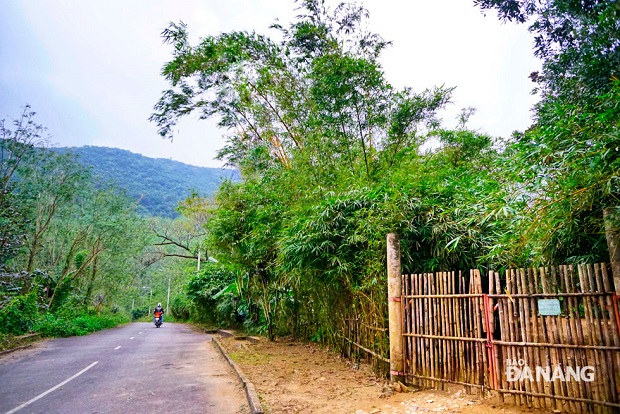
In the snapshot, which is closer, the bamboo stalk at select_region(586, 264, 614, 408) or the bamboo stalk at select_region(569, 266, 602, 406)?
the bamboo stalk at select_region(586, 264, 614, 408)

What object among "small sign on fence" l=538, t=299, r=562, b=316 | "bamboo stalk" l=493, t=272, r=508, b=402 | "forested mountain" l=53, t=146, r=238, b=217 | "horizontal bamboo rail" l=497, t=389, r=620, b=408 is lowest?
"horizontal bamboo rail" l=497, t=389, r=620, b=408

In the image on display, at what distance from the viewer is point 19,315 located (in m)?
12.4

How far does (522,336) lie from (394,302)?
66.1 inches

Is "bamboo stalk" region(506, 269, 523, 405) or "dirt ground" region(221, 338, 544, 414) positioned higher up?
"bamboo stalk" region(506, 269, 523, 405)

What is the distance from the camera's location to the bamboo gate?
3621 millimetres

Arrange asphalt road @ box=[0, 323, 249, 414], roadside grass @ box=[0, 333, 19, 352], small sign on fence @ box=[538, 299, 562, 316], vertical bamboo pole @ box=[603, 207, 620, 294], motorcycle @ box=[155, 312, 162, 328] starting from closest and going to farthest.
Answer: vertical bamboo pole @ box=[603, 207, 620, 294] → small sign on fence @ box=[538, 299, 562, 316] → asphalt road @ box=[0, 323, 249, 414] → roadside grass @ box=[0, 333, 19, 352] → motorcycle @ box=[155, 312, 162, 328]

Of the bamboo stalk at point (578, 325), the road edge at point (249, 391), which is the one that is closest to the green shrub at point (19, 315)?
the road edge at point (249, 391)

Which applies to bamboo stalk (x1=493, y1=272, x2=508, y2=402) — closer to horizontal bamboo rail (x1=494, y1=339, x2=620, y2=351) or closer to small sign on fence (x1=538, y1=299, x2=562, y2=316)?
horizontal bamboo rail (x1=494, y1=339, x2=620, y2=351)

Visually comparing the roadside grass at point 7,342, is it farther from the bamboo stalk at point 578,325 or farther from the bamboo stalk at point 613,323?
the bamboo stalk at point 613,323

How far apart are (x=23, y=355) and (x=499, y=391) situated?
11445 mm

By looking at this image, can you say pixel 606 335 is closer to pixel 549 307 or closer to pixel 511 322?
pixel 549 307

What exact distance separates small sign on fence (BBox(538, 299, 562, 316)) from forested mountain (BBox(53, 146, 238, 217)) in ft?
146

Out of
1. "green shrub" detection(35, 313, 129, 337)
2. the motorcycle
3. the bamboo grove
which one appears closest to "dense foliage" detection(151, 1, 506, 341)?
the bamboo grove

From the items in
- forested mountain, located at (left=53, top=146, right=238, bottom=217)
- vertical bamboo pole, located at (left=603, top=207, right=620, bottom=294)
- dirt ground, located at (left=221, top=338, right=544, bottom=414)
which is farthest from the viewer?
forested mountain, located at (left=53, top=146, right=238, bottom=217)
